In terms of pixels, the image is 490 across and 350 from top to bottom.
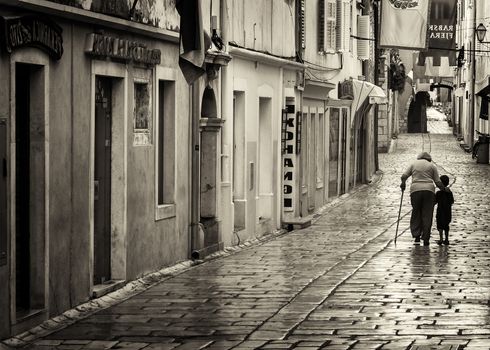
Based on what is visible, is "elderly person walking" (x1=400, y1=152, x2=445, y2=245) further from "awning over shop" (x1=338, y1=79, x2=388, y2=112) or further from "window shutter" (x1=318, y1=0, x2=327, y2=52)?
"awning over shop" (x1=338, y1=79, x2=388, y2=112)

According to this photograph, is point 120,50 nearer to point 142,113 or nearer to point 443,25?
point 142,113

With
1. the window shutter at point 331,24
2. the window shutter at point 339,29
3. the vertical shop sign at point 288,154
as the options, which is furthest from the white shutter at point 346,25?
the vertical shop sign at point 288,154

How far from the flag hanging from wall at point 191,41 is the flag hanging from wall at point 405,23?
22.7 m

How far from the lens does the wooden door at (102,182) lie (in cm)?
1595

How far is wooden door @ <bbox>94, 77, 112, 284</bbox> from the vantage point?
1595 centimetres

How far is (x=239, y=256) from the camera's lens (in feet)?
70.4

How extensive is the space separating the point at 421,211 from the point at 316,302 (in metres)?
9.32

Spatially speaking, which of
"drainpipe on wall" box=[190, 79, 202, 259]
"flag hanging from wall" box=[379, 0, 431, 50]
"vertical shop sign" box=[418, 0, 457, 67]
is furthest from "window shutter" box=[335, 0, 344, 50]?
"drainpipe on wall" box=[190, 79, 202, 259]

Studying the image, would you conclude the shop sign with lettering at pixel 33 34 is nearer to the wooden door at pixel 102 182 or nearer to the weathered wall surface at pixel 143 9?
the weathered wall surface at pixel 143 9

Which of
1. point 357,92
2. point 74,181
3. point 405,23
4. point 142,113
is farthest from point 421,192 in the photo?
point 357,92

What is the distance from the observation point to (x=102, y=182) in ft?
53.0

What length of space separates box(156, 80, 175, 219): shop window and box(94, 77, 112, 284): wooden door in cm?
258

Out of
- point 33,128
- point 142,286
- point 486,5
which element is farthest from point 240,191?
point 486,5

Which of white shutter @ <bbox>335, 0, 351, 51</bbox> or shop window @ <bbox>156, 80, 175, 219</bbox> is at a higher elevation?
white shutter @ <bbox>335, 0, 351, 51</bbox>
